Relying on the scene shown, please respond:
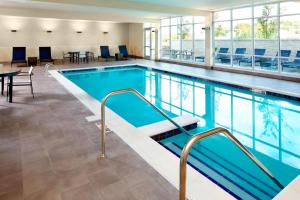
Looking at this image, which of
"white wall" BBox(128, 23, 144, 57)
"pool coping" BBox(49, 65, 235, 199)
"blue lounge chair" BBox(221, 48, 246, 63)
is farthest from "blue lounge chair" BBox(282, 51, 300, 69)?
"white wall" BBox(128, 23, 144, 57)

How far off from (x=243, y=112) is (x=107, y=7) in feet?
20.0

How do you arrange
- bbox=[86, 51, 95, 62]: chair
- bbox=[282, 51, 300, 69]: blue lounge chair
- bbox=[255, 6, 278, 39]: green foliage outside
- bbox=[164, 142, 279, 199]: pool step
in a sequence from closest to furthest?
bbox=[164, 142, 279, 199]: pool step
bbox=[282, 51, 300, 69]: blue lounge chair
bbox=[255, 6, 278, 39]: green foliage outside
bbox=[86, 51, 95, 62]: chair

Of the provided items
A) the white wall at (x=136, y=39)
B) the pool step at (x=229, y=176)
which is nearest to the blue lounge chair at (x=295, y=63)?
the pool step at (x=229, y=176)

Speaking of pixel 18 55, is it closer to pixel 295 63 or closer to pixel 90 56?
pixel 90 56

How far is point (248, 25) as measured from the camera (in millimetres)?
10102

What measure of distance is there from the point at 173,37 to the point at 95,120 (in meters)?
11.3

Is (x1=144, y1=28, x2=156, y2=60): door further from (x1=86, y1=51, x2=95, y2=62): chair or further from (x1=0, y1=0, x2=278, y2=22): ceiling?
Answer: (x1=86, y1=51, x2=95, y2=62): chair

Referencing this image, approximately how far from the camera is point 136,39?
56.3 feet

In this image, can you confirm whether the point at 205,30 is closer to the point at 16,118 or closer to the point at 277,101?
Answer: the point at 277,101

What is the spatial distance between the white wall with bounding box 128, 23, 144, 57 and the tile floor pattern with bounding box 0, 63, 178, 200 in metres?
12.8

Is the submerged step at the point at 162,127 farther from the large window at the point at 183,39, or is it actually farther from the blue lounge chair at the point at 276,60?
the large window at the point at 183,39

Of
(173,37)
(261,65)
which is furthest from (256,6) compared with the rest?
(173,37)

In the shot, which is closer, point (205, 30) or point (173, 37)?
point (205, 30)

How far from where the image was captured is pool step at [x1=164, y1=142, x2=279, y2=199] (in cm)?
290
